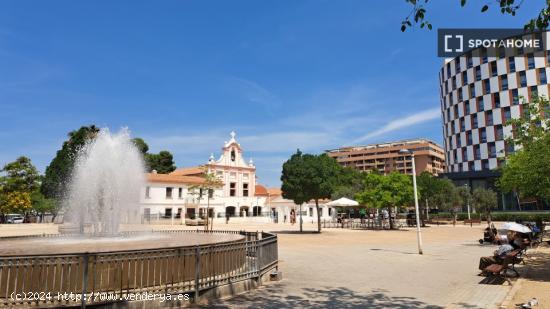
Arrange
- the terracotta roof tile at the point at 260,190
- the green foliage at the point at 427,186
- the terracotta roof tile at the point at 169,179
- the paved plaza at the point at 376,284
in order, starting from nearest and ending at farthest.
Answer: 1. the paved plaza at the point at 376,284
2. the green foliage at the point at 427,186
3. the terracotta roof tile at the point at 169,179
4. the terracotta roof tile at the point at 260,190

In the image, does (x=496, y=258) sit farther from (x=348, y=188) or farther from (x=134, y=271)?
(x=348, y=188)

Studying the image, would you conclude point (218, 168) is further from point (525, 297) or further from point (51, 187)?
point (525, 297)

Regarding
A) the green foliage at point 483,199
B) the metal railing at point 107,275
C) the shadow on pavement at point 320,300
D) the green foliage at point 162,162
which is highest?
the green foliage at point 162,162

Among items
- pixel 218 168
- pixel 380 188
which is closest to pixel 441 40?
pixel 380 188

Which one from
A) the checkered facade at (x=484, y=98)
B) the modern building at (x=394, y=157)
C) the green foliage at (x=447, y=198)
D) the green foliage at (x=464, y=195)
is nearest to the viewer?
the green foliage at (x=447, y=198)

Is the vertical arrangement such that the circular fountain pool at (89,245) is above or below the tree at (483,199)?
below

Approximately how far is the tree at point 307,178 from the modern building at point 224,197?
838 inches

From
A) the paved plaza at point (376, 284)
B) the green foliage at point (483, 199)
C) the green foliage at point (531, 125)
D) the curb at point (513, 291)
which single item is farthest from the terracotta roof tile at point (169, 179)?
the curb at point (513, 291)

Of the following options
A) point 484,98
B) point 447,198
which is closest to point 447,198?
point 447,198

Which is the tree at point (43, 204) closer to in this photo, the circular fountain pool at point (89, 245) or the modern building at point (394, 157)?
the circular fountain pool at point (89, 245)

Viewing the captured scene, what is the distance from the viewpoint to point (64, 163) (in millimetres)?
59562

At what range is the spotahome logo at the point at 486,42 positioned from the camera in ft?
188

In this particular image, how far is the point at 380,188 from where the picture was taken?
1458 inches

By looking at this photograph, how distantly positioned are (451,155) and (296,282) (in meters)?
65.1
